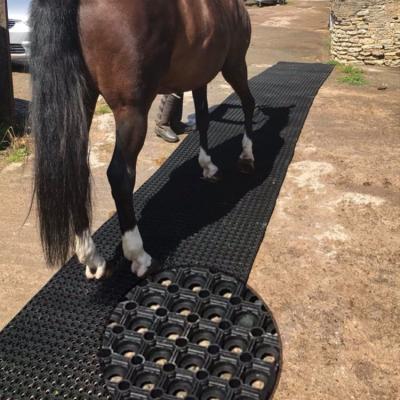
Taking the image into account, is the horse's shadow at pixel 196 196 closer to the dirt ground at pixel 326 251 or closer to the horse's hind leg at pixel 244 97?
the horse's hind leg at pixel 244 97

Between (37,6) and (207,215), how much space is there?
1.87 meters

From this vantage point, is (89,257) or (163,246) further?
(163,246)

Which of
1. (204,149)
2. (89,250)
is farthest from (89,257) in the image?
(204,149)

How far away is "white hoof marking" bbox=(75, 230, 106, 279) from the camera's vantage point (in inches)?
98.7

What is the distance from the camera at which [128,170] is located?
8.14ft

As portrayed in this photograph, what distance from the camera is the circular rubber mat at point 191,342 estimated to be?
205 cm

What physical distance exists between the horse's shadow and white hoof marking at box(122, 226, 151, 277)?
0.64ft

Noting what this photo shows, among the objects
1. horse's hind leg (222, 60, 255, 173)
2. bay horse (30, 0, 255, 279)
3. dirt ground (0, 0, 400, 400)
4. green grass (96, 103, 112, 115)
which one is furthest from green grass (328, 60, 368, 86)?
bay horse (30, 0, 255, 279)

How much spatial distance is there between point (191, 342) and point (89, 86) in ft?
→ 4.73

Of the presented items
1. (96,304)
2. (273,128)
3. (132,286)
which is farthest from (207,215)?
(273,128)

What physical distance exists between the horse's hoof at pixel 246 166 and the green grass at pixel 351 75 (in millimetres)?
3505

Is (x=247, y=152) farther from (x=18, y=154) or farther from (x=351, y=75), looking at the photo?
(x=351, y=75)

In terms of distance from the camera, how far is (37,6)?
2.09 metres

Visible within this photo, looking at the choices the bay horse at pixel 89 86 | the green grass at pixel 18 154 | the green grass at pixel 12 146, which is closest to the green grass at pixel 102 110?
the green grass at pixel 12 146
